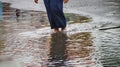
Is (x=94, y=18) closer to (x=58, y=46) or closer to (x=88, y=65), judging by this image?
(x=58, y=46)

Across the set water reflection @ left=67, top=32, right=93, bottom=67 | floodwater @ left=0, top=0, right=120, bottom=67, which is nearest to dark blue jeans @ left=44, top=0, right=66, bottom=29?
floodwater @ left=0, top=0, right=120, bottom=67

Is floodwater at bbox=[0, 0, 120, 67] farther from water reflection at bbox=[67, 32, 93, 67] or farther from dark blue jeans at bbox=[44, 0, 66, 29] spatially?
dark blue jeans at bbox=[44, 0, 66, 29]

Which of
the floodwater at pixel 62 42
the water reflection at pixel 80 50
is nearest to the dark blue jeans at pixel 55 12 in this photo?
the floodwater at pixel 62 42

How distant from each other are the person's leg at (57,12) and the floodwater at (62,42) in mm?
274

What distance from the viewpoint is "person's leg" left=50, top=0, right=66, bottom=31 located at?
10188 mm

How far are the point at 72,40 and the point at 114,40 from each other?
0.87 meters

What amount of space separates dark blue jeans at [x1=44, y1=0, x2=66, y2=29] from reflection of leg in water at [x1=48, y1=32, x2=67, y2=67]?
34 cm

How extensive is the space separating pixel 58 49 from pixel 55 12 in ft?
7.76

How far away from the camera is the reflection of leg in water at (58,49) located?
698cm

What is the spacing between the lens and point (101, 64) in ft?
21.9

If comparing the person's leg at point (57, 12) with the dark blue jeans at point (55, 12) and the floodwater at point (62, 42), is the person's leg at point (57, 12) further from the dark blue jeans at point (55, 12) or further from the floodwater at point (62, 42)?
the floodwater at point (62, 42)

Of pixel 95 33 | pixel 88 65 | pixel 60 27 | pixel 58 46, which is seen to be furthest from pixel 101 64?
pixel 60 27

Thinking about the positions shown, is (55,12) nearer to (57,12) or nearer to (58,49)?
(57,12)

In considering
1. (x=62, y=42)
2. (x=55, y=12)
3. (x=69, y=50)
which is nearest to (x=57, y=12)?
(x=55, y=12)
